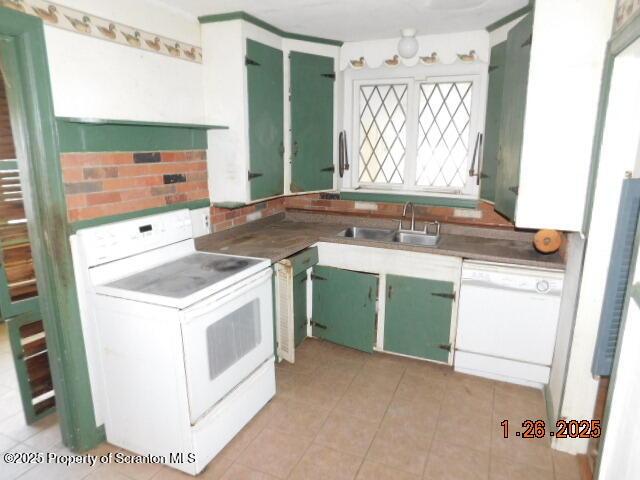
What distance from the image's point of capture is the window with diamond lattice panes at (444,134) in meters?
3.16

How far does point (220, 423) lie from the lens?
6.99ft

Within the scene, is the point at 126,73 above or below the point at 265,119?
above

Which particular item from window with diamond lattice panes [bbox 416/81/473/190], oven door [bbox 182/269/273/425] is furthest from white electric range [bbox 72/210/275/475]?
window with diamond lattice panes [bbox 416/81/473/190]

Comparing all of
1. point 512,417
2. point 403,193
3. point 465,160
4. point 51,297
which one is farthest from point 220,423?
point 465,160

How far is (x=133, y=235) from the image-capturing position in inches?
88.2

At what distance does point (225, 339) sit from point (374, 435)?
0.99 metres

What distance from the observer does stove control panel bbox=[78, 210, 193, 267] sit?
6.68ft

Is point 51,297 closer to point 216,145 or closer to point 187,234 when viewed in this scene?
point 187,234

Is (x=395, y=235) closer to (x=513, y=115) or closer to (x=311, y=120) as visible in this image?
(x=311, y=120)

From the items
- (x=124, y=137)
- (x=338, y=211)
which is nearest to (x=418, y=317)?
(x=338, y=211)

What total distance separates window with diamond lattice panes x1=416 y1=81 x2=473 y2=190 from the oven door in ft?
5.49

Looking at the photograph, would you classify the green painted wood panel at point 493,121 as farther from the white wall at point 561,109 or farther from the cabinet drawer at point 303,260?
the cabinet drawer at point 303,260

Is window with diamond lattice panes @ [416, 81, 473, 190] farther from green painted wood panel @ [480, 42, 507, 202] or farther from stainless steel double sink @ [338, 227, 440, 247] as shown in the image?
stainless steel double sink @ [338, 227, 440, 247]

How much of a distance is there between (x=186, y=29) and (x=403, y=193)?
1.94 m
